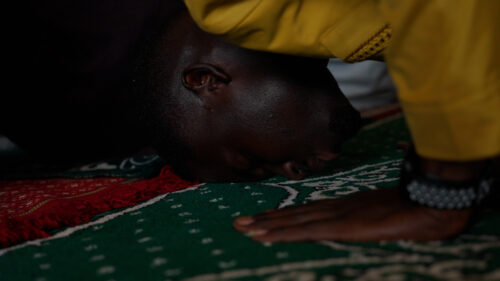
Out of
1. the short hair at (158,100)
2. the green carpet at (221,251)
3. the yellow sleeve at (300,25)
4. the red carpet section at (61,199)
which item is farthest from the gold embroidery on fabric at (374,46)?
the red carpet section at (61,199)

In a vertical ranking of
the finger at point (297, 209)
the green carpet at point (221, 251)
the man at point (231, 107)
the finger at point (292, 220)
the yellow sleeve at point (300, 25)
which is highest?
the yellow sleeve at point (300, 25)

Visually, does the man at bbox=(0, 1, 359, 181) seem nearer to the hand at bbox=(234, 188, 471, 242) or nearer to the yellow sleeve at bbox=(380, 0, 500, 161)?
the hand at bbox=(234, 188, 471, 242)

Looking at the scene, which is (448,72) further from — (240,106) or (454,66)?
(240,106)

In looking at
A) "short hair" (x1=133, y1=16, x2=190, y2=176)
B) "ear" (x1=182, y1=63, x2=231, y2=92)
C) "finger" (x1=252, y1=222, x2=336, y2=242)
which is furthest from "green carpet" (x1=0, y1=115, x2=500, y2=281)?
"ear" (x1=182, y1=63, x2=231, y2=92)

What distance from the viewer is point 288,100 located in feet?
3.68

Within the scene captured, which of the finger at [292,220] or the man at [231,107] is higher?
the man at [231,107]

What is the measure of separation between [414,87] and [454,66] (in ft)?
0.18

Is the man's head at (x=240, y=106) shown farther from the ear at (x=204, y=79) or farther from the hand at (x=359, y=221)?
the hand at (x=359, y=221)

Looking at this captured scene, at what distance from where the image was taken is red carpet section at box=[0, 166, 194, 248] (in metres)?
1.03

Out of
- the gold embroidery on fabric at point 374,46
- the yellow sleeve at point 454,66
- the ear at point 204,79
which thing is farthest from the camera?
the ear at point 204,79

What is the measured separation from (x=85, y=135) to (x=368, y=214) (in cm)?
113

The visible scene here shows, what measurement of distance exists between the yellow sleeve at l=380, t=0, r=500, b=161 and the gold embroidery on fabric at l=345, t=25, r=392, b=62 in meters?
0.21

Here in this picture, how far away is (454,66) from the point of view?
71cm

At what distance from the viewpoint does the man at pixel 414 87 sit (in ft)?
2.32
